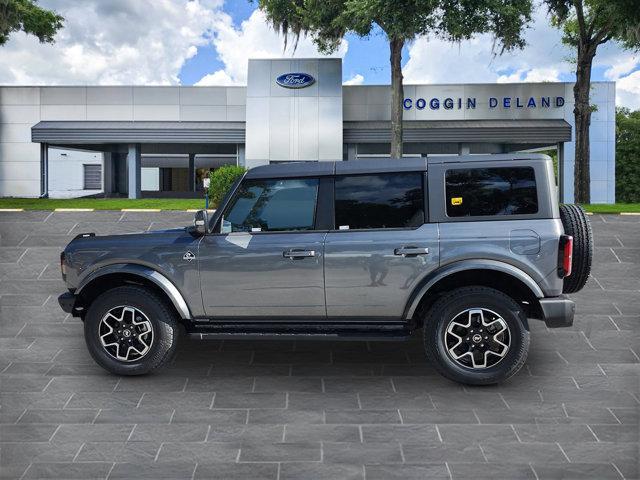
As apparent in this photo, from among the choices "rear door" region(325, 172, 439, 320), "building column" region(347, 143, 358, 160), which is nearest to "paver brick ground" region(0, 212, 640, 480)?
"rear door" region(325, 172, 439, 320)

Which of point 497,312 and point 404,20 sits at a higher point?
point 404,20

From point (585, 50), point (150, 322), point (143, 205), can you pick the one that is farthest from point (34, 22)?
point (150, 322)

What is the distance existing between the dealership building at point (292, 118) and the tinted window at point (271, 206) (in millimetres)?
22701

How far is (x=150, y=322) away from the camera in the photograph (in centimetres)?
662

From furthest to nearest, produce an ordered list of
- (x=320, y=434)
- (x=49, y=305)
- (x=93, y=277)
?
1. (x=49, y=305)
2. (x=93, y=277)
3. (x=320, y=434)

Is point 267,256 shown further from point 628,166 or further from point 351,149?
point 628,166

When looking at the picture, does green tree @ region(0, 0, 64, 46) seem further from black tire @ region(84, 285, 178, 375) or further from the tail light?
the tail light

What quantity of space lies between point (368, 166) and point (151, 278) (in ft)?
7.61

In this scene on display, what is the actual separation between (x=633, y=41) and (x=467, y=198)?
827 inches

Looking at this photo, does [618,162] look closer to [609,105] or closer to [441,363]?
[609,105]

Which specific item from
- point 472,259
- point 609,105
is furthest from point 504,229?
point 609,105

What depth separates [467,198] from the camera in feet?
21.0

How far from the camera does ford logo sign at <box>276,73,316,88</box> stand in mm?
29703

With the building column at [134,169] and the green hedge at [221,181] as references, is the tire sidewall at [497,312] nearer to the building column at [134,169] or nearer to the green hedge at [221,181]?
the green hedge at [221,181]
